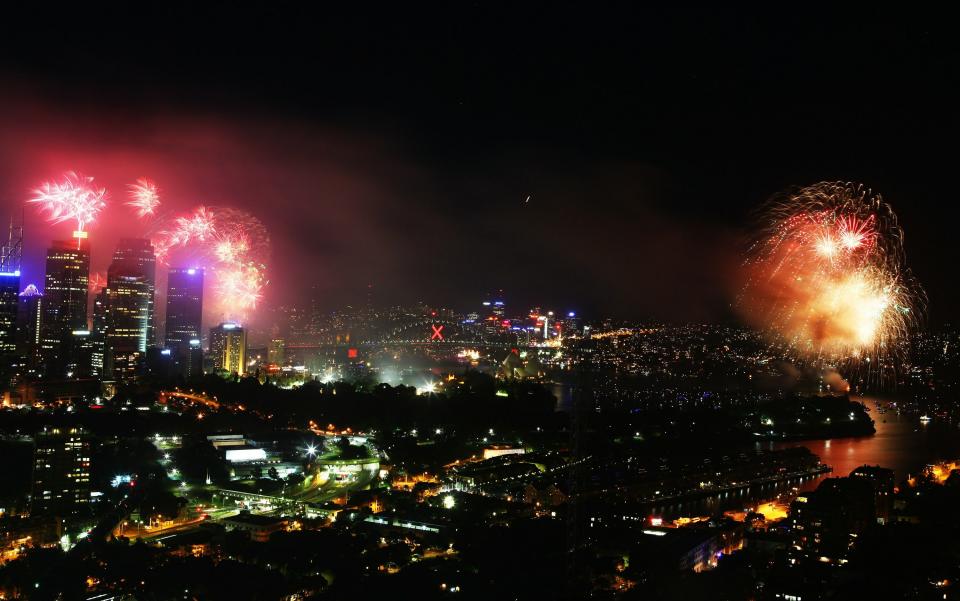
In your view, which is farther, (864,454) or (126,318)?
(126,318)

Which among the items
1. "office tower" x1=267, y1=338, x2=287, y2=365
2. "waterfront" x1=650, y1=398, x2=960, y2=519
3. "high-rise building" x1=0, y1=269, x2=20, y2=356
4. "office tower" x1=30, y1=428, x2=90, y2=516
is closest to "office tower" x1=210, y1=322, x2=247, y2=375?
"office tower" x1=267, y1=338, x2=287, y2=365

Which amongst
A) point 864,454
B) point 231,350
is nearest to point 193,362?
point 231,350

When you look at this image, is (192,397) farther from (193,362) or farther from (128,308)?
(128,308)

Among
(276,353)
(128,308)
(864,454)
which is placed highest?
(128,308)

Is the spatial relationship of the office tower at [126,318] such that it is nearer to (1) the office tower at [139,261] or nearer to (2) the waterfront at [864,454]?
(1) the office tower at [139,261]

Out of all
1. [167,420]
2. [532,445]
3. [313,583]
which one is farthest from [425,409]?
[313,583]

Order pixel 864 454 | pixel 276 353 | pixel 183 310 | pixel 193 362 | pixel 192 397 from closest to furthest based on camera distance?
pixel 864 454 → pixel 192 397 → pixel 193 362 → pixel 183 310 → pixel 276 353

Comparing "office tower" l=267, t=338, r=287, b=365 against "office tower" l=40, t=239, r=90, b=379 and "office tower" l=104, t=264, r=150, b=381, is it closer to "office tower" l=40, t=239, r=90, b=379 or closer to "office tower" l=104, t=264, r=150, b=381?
"office tower" l=104, t=264, r=150, b=381
